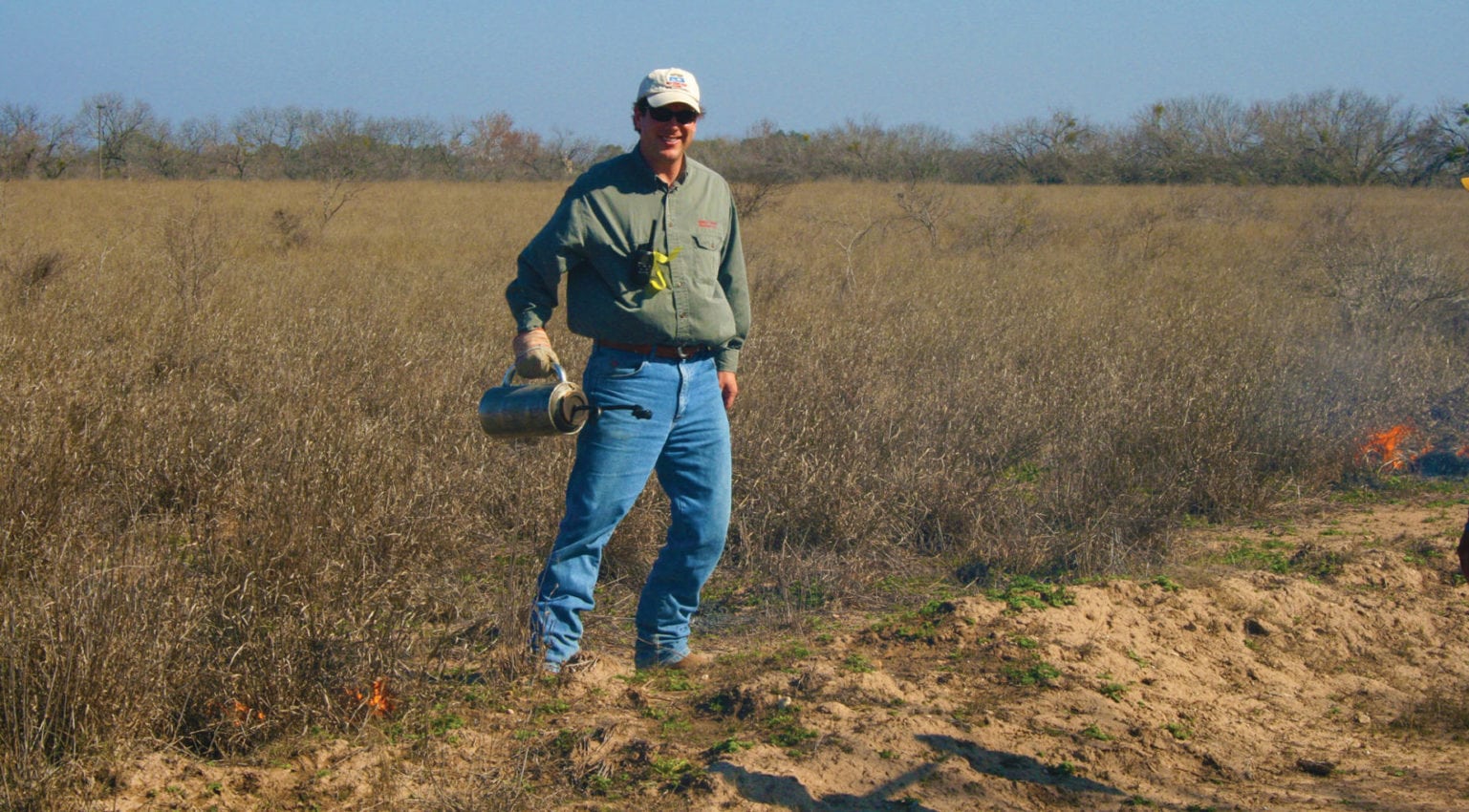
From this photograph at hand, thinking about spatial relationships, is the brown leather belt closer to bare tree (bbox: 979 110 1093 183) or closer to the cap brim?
the cap brim

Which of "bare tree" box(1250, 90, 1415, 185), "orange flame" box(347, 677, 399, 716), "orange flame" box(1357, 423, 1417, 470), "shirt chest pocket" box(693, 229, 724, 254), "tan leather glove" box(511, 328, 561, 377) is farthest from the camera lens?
"bare tree" box(1250, 90, 1415, 185)

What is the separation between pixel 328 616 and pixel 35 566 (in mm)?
922

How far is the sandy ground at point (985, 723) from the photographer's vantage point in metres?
2.72

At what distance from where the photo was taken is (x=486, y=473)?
199 inches

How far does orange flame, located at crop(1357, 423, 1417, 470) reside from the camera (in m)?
6.38

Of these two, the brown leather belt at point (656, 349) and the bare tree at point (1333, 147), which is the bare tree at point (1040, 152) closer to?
the bare tree at point (1333, 147)

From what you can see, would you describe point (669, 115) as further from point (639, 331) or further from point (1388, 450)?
point (1388, 450)

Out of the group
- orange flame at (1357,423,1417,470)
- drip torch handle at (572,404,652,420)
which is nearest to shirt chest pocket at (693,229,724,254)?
drip torch handle at (572,404,652,420)

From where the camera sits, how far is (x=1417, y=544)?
16.6ft

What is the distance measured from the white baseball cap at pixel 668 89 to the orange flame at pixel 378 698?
1.71 metres

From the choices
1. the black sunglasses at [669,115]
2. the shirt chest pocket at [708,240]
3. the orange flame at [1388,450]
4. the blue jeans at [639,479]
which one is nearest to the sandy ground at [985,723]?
the blue jeans at [639,479]

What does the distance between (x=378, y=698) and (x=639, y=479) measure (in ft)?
2.98

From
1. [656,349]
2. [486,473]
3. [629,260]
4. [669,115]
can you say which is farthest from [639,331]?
[486,473]

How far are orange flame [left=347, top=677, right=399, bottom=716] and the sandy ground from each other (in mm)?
39
